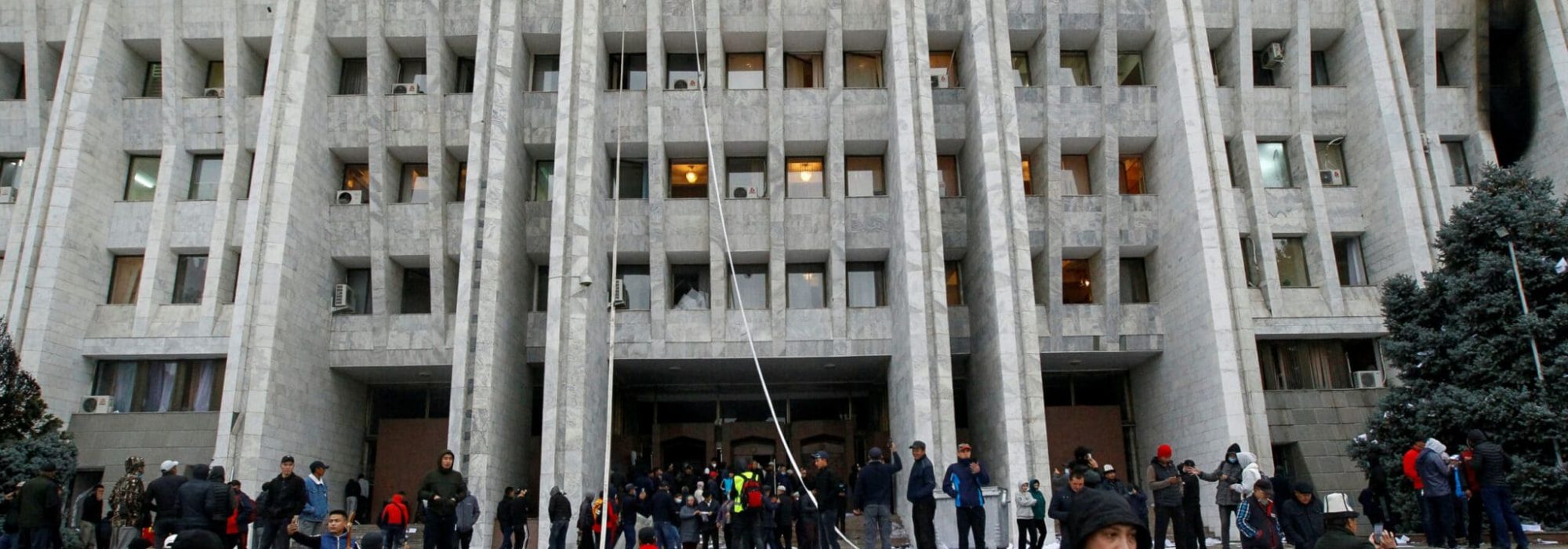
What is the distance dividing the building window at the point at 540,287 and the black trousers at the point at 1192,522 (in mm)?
18151

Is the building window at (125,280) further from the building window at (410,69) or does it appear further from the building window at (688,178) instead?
the building window at (688,178)

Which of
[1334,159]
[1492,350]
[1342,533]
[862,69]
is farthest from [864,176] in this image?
[1342,533]

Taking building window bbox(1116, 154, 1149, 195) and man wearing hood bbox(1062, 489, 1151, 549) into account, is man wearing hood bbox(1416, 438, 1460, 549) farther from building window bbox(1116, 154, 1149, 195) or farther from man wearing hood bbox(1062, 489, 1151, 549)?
building window bbox(1116, 154, 1149, 195)

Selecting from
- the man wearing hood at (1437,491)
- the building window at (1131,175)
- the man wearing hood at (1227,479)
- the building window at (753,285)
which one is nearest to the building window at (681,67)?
the building window at (753,285)

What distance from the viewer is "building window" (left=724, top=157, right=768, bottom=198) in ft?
90.3

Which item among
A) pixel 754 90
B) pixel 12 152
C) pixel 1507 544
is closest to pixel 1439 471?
pixel 1507 544

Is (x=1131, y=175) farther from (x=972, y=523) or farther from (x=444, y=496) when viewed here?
(x=444, y=496)

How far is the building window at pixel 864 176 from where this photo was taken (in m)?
27.9

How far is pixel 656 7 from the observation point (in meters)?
26.7

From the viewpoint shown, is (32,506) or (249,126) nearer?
(32,506)

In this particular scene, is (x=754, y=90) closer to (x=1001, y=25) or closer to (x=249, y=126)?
(x=1001, y=25)

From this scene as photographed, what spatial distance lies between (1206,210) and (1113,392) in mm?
7506

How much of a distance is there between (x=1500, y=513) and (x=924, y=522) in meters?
7.87

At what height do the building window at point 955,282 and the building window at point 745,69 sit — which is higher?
the building window at point 745,69
